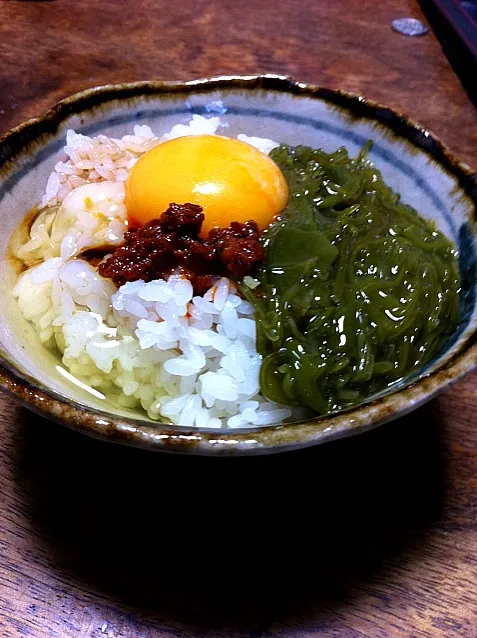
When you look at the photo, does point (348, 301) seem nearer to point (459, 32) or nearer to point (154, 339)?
point (154, 339)

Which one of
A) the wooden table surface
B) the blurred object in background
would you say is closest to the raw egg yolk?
the wooden table surface

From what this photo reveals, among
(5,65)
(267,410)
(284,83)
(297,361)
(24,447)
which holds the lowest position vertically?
(24,447)

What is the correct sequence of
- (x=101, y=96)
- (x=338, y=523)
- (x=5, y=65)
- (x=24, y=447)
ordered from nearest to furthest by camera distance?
(x=338, y=523) → (x=24, y=447) → (x=101, y=96) → (x=5, y=65)

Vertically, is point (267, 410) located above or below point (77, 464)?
above

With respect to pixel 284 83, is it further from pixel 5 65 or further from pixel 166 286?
pixel 5 65

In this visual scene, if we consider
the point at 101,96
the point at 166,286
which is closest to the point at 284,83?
the point at 101,96

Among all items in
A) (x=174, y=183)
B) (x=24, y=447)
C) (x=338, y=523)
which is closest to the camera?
(x=338, y=523)

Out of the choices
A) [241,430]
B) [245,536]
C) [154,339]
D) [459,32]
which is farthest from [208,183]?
[459,32]
